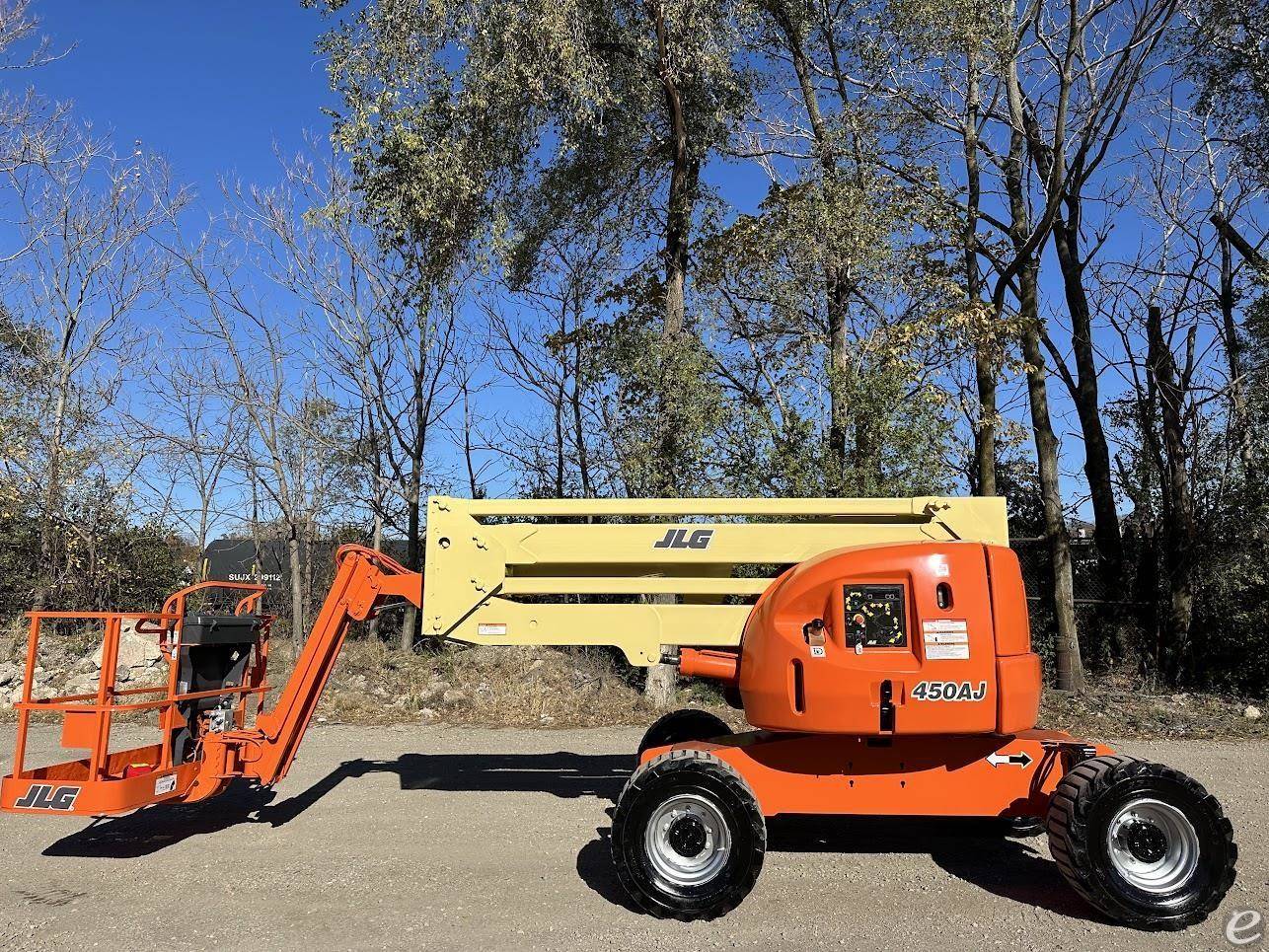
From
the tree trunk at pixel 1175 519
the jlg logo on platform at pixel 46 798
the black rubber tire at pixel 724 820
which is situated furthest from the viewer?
the tree trunk at pixel 1175 519

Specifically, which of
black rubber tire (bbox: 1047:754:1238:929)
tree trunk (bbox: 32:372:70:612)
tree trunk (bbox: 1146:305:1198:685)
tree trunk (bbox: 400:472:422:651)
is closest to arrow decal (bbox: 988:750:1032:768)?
black rubber tire (bbox: 1047:754:1238:929)

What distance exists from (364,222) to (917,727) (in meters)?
12.5

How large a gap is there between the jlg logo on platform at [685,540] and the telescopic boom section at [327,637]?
188cm

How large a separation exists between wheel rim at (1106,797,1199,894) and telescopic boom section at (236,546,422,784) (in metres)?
4.67

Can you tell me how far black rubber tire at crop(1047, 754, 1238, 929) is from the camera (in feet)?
15.8

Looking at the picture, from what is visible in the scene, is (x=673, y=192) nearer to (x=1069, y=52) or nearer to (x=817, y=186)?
(x=817, y=186)

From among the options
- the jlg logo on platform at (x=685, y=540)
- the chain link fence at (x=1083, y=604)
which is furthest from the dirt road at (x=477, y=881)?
the chain link fence at (x=1083, y=604)

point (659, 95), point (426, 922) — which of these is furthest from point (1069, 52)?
point (426, 922)

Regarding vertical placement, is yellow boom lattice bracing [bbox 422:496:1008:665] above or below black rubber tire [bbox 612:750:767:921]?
above

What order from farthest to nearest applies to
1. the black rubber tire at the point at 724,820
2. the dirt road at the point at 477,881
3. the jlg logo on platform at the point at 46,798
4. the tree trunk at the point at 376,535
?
the tree trunk at the point at 376,535
the jlg logo on platform at the point at 46,798
the black rubber tire at the point at 724,820
the dirt road at the point at 477,881

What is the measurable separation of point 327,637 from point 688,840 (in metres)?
3.12

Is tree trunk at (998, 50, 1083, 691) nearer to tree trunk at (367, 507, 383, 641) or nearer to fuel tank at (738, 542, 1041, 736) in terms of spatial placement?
fuel tank at (738, 542, 1041, 736)

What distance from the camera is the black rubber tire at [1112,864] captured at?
480cm

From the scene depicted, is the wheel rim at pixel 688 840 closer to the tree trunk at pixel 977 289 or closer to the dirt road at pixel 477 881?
the dirt road at pixel 477 881
